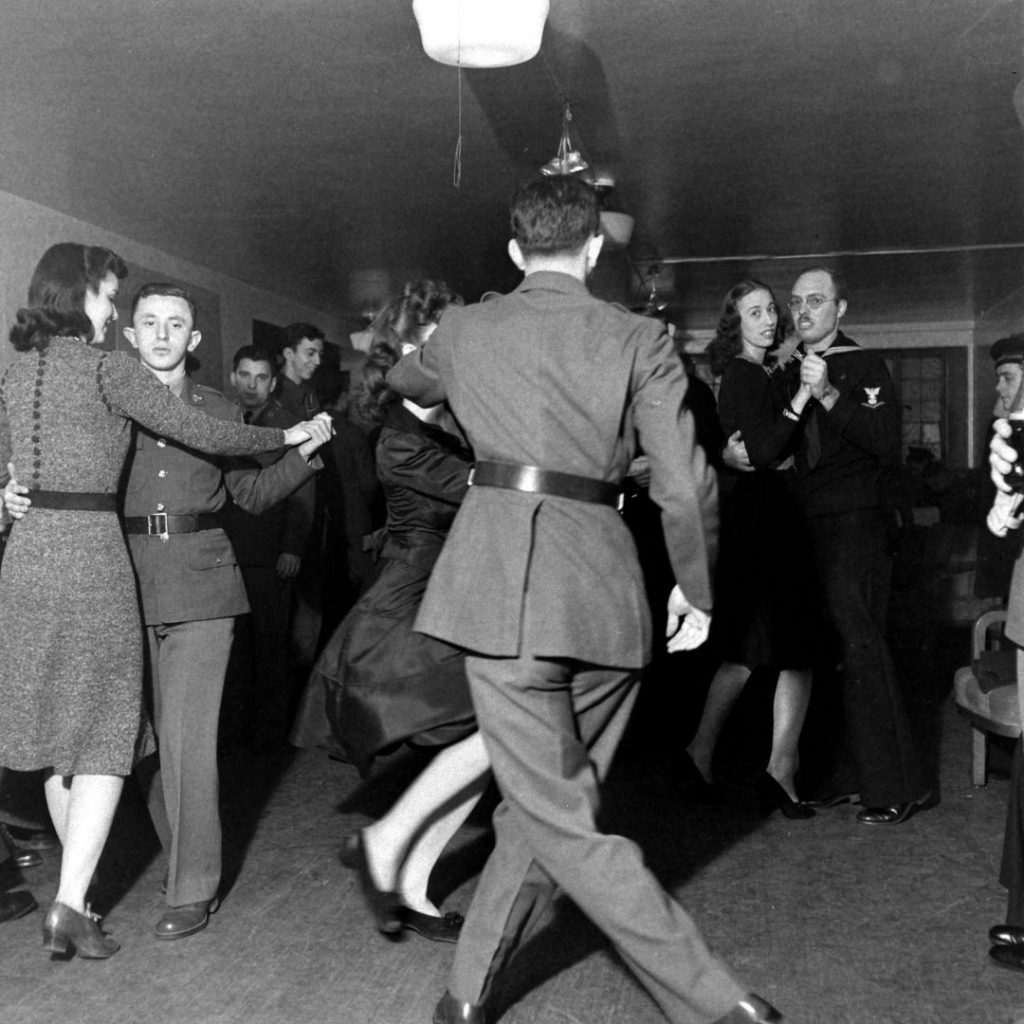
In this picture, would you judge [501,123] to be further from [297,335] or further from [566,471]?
Result: [566,471]

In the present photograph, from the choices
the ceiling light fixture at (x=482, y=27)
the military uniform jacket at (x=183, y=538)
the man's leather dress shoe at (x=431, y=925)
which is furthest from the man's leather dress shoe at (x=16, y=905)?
the ceiling light fixture at (x=482, y=27)

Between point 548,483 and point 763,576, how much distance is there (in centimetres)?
200

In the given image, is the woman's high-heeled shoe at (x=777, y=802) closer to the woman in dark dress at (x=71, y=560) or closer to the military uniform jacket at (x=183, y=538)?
the military uniform jacket at (x=183, y=538)

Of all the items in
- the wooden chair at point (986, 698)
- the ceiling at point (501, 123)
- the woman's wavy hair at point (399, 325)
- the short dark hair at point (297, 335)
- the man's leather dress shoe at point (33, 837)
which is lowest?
the man's leather dress shoe at point (33, 837)

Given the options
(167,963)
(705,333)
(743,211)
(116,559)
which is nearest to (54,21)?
(116,559)

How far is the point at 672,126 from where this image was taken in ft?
19.7

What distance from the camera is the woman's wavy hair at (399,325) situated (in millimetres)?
3242

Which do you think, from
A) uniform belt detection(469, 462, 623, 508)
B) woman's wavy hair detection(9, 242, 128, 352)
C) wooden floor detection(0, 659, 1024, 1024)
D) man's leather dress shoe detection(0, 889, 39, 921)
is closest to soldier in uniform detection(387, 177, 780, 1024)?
uniform belt detection(469, 462, 623, 508)

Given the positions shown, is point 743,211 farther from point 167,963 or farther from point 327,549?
point 167,963

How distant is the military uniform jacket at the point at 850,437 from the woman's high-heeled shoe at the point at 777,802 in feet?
2.99

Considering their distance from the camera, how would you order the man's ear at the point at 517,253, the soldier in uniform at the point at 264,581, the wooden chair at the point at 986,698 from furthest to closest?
the soldier in uniform at the point at 264,581, the wooden chair at the point at 986,698, the man's ear at the point at 517,253

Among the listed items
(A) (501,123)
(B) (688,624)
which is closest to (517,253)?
(B) (688,624)

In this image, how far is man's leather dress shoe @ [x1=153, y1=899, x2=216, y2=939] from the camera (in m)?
3.11

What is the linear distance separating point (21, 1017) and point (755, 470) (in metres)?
2.71
